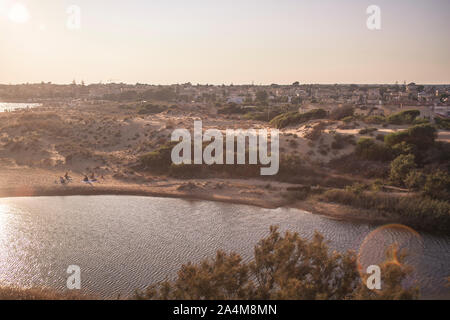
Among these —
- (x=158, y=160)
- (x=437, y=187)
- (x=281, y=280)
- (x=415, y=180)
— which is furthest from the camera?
(x=158, y=160)

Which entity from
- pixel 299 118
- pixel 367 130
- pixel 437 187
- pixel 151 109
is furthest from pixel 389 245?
pixel 151 109

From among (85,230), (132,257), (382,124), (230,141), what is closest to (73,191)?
(85,230)

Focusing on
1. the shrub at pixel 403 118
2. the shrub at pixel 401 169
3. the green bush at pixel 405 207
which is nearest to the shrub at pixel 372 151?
the shrub at pixel 401 169

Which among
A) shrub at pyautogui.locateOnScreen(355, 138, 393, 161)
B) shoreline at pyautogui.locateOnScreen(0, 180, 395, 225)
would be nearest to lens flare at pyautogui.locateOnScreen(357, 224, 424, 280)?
shoreline at pyautogui.locateOnScreen(0, 180, 395, 225)

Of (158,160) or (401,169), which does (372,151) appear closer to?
(401,169)

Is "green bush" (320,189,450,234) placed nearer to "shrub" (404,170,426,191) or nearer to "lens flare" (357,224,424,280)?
"lens flare" (357,224,424,280)

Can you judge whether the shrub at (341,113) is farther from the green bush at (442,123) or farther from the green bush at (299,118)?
the green bush at (442,123)
